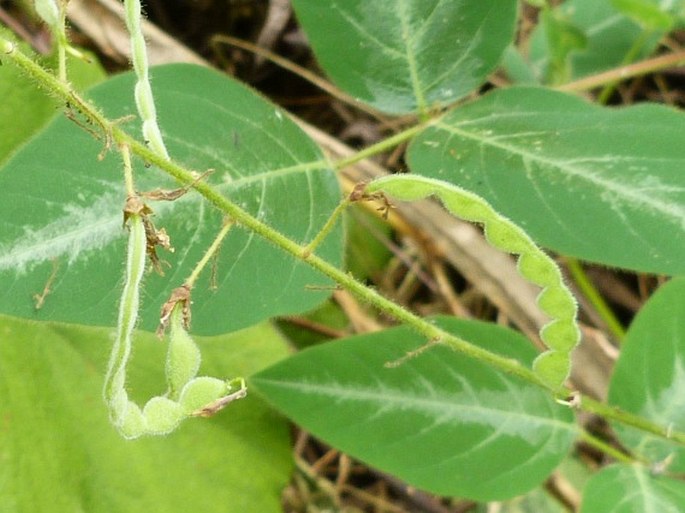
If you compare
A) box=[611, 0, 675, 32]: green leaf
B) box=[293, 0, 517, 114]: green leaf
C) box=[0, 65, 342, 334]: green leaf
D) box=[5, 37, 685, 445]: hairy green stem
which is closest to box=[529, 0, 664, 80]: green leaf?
box=[611, 0, 675, 32]: green leaf

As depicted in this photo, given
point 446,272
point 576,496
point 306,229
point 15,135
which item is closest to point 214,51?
point 15,135

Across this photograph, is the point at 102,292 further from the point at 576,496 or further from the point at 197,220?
the point at 576,496

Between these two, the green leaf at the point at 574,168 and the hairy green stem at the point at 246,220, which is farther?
the green leaf at the point at 574,168

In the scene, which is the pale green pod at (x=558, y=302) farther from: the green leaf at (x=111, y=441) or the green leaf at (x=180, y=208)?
the green leaf at (x=111, y=441)

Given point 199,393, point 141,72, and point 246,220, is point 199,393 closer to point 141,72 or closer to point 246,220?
point 246,220

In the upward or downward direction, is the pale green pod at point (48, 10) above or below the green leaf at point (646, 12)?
above

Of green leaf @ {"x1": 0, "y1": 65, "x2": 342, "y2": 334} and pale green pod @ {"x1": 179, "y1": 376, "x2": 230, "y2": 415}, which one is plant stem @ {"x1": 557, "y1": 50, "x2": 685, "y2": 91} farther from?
pale green pod @ {"x1": 179, "y1": 376, "x2": 230, "y2": 415}

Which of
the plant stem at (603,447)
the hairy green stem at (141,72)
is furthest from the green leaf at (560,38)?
the hairy green stem at (141,72)
